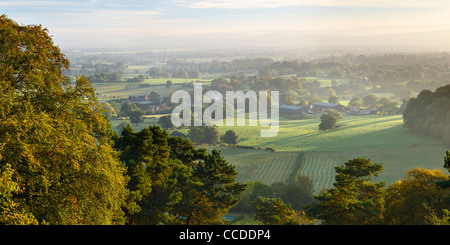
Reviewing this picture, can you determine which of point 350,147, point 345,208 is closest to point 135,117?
point 350,147

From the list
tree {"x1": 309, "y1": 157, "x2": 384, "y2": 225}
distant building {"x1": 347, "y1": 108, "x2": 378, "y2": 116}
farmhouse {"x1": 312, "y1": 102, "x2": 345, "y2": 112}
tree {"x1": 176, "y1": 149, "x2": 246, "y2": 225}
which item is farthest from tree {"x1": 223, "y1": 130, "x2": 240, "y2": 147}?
farmhouse {"x1": 312, "y1": 102, "x2": 345, "y2": 112}

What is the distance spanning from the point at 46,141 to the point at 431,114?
40943 mm

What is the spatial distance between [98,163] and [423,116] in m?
41.0

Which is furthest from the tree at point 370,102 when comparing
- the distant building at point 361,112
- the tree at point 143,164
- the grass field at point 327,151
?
the tree at point 143,164

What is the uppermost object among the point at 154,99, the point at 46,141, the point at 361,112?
the point at 46,141

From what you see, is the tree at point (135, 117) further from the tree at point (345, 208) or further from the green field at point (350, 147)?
the tree at point (345, 208)

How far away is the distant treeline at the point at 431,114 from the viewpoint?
119 ft

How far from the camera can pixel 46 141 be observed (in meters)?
6.87

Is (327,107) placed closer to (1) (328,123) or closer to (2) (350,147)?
(1) (328,123)

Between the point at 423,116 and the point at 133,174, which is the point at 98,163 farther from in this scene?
the point at 423,116

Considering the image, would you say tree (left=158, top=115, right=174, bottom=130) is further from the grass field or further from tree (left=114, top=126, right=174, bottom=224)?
tree (left=114, top=126, right=174, bottom=224)

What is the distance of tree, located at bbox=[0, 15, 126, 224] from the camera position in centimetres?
664

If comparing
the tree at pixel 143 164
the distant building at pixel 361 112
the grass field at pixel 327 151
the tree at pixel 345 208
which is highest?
the tree at pixel 143 164

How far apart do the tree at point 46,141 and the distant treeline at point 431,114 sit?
36367 mm
